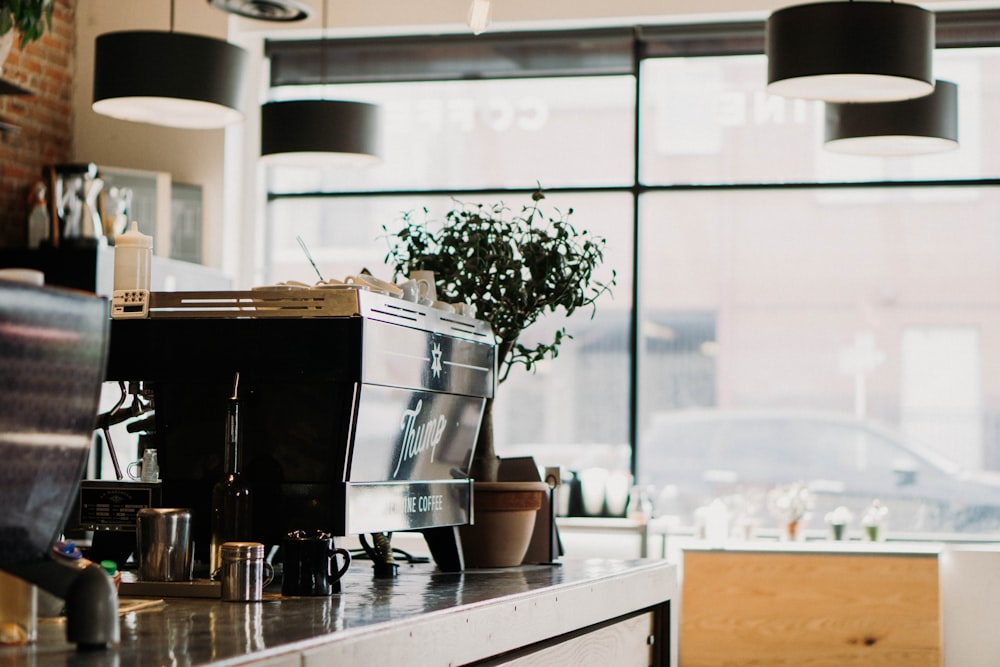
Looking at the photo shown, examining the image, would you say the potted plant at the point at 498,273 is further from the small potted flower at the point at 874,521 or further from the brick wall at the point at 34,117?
the brick wall at the point at 34,117

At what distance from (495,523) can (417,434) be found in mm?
425

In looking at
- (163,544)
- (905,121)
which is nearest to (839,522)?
(905,121)

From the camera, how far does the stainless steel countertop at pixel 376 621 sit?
4.42ft

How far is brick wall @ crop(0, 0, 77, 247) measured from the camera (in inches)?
250

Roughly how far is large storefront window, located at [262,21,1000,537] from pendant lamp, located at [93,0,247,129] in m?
2.17

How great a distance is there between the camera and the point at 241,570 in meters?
1.85

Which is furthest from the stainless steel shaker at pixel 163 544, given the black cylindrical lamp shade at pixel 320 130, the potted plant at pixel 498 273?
the black cylindrical lamp shade at pixel 320 130

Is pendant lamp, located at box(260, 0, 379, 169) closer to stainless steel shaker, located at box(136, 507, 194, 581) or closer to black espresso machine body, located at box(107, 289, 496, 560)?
black espresso machine body, located at box(107, 289, 496, 560)

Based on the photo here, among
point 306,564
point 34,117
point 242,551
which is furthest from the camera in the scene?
point 34,117

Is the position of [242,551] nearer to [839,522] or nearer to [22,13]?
[22,13]

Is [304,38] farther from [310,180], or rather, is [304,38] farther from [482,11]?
[482,11]

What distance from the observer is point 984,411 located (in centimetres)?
639

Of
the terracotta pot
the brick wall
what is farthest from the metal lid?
the brick wall

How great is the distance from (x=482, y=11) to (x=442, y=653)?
6.88 ft
